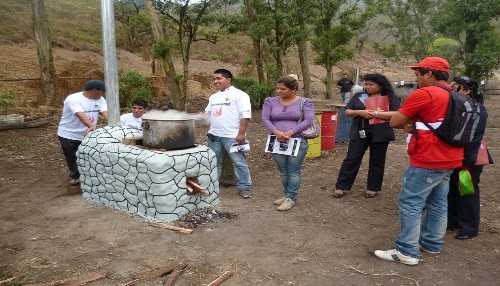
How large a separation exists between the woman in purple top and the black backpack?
5.69 feet

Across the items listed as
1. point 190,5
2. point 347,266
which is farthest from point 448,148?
point 190,5

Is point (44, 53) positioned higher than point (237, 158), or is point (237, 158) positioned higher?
point (44, 53)

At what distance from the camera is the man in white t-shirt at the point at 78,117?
20.3 feet

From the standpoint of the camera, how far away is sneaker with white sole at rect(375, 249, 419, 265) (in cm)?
385

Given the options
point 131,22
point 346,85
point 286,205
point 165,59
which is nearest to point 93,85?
point 286,205

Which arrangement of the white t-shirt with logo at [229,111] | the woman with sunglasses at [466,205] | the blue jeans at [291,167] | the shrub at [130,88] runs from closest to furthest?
the woman with sunglasses at [466,205]
the blue jeans at [291,167]
the white t-shirt with logo at [229,111]
the shrub at [130,88]

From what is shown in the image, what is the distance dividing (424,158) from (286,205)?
2.14 meters

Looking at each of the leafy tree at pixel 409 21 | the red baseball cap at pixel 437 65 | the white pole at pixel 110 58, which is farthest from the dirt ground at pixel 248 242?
the leafy tree at pixel 409 21

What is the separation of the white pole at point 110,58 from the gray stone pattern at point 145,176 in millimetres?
615

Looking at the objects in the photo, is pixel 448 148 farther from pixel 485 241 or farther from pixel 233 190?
pixel 233 190

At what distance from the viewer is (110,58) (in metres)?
6.06

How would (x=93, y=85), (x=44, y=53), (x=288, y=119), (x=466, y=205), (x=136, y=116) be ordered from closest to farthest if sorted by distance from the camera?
1. (x=466, y=205)
2. (x=288, y=119)
3. (x=93, y=85)
4. (x=136, y=116)
5. (x=44, y=53)

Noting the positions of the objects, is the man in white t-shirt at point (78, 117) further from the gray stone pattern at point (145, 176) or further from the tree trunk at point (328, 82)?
the tree trunk at point (328, 82)

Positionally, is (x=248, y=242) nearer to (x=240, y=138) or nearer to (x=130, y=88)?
(x=240, y=138)
